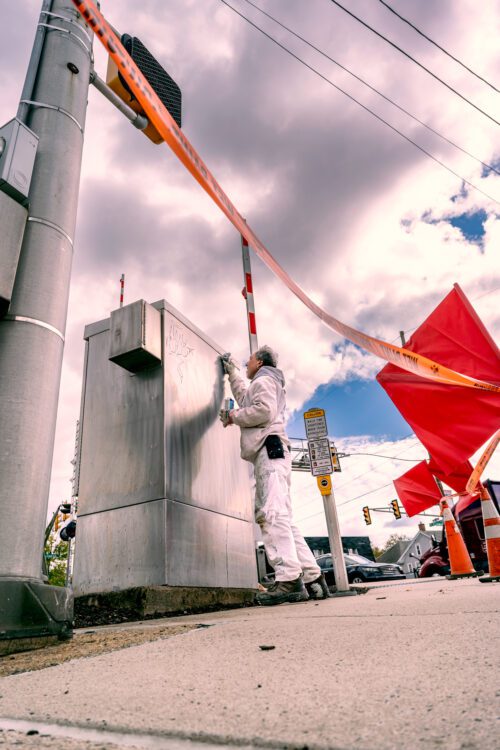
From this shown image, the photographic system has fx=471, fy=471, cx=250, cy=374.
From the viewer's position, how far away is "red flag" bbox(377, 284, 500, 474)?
5.03 meters

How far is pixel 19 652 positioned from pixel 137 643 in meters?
0.45

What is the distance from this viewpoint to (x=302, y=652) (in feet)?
3.82

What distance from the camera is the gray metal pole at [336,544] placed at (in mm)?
4625

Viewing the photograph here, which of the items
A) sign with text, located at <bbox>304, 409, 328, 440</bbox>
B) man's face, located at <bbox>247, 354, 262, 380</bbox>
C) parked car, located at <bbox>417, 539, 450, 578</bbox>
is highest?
man's face, located at <bbox>247, 354, 262, 380</bbox>

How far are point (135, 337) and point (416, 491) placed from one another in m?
12.4

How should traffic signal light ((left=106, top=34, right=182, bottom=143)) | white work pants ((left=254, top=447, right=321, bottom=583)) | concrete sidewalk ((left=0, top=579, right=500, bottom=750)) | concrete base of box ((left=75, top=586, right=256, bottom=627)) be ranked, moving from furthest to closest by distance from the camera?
traffic signal light ((left=106, top=34, right=182, bottom=143)), white work pants ((left=254, top=447, right=321, bottom=583)), concrete base of box ((left=75, top=586, right=256, bottom=627)), concrete sidewalk ((left=0, top=579, right=500, bottom=750))

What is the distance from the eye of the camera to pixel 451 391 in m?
5.17

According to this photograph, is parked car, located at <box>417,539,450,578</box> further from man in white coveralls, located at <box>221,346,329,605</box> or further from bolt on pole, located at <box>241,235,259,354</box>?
bolt on pole, located at <box>241,235,259,354</box>

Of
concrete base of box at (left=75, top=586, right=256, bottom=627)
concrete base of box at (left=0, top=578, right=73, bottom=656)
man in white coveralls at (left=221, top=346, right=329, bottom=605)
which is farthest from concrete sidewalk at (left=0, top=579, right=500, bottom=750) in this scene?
man in white coveralls at (left=221, top=346, right=329, bottom=605)

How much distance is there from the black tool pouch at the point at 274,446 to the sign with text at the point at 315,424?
4.08ft

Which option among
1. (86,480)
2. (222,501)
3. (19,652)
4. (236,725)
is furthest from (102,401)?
(236,725)

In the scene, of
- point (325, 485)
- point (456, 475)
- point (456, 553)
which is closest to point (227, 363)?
point (325, 485)

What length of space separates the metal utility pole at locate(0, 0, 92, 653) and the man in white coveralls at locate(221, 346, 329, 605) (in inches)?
71.4

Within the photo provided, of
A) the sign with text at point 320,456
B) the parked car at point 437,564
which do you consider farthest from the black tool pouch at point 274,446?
the parked car at point 437,564
